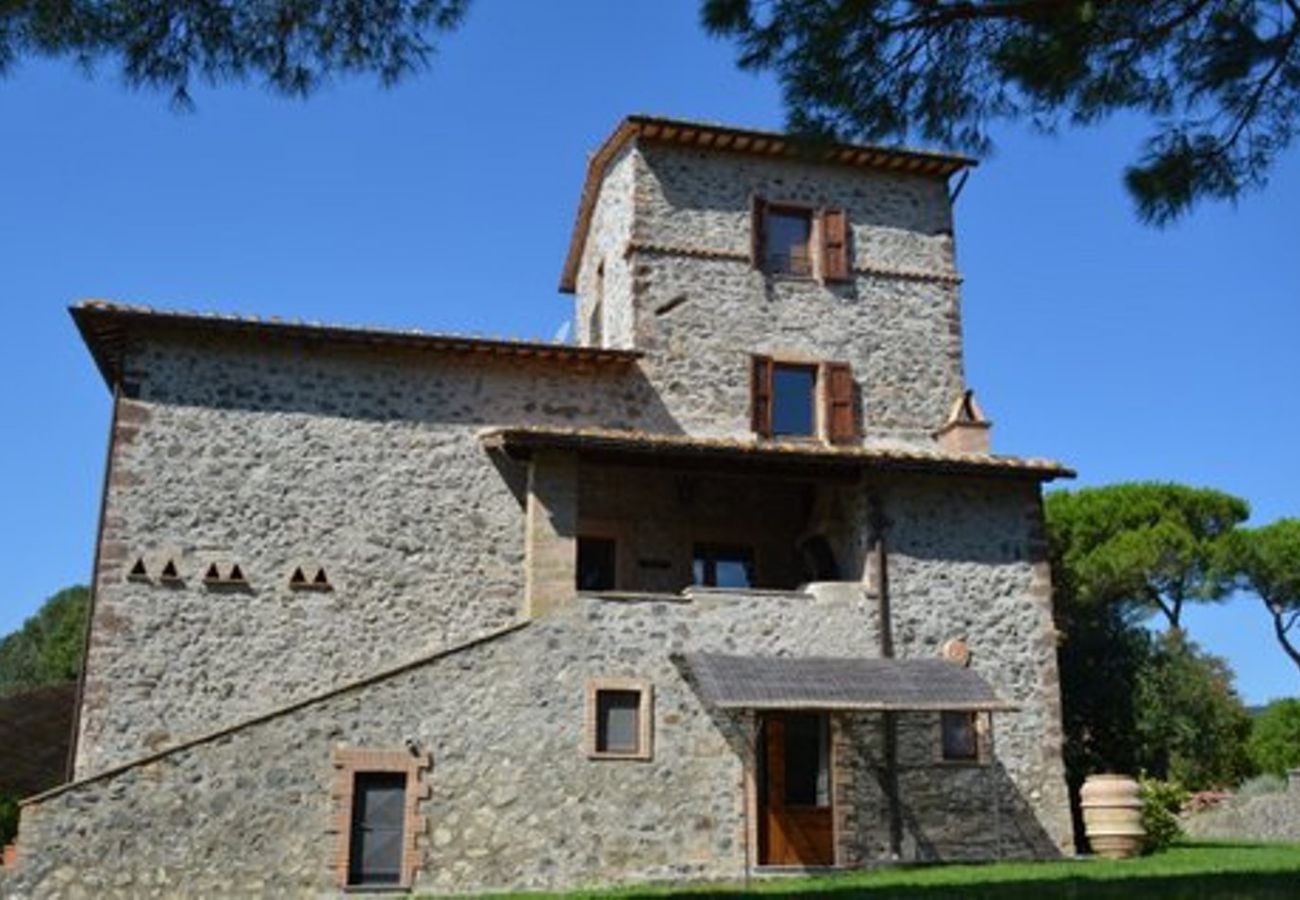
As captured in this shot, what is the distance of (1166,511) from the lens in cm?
3538

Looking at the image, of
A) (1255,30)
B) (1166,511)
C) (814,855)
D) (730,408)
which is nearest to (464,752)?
(814,855)

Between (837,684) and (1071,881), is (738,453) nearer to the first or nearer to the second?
(837,684)

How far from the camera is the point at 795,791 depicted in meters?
15.8

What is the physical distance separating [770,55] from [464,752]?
28.4 feet

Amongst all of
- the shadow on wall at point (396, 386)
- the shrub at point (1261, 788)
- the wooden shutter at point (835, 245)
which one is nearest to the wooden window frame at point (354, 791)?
the shadow on wall at point (396, 386)

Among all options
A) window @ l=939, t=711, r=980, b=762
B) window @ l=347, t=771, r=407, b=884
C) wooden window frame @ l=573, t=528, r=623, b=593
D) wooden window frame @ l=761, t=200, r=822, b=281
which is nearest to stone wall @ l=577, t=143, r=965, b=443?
wooden window frame @ l=761, t=200, r=822, b=281

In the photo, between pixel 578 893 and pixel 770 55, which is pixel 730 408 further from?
pixel 770 55

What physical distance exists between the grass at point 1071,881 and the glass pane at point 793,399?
21.9ft

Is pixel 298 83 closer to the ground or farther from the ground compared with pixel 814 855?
farther from the ground

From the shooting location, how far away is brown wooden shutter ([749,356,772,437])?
63.4 feet

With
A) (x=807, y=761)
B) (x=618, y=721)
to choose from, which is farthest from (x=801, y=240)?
(x=618, y=721)

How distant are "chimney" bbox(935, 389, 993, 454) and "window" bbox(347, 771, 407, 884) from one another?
30.3ft

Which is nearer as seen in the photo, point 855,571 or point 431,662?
point 431,662

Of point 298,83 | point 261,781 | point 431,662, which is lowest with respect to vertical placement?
point 261,781
